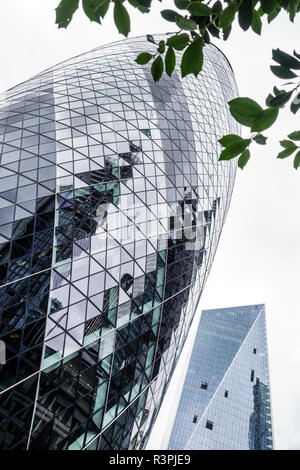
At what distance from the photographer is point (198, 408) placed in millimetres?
67500

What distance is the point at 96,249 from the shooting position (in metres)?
12.6

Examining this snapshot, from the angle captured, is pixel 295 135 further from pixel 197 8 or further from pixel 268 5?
pixel 197 8

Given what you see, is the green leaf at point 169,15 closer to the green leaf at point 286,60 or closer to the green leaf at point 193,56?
the green leaf at point 193,56

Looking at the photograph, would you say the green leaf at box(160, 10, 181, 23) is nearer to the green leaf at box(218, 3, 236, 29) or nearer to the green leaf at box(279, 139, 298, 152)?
the green leaf at box(218, 3, 236, 29)

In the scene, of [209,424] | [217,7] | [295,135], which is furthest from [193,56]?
[209,424]

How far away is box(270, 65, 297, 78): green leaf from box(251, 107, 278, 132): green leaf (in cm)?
29

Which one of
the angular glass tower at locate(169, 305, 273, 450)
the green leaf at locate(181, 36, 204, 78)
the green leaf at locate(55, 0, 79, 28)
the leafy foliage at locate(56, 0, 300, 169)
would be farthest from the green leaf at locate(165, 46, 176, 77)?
the angular glass tower at locate(169, 305, 273, 450)

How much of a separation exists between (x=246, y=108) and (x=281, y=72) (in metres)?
0.32

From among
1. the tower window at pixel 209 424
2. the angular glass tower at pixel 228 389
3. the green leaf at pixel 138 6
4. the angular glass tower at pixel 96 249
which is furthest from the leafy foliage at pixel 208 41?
the tower window at pixel 209 424

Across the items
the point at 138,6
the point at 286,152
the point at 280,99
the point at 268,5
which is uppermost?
the point at 138,6

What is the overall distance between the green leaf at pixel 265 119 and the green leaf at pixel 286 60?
0.96 feet
